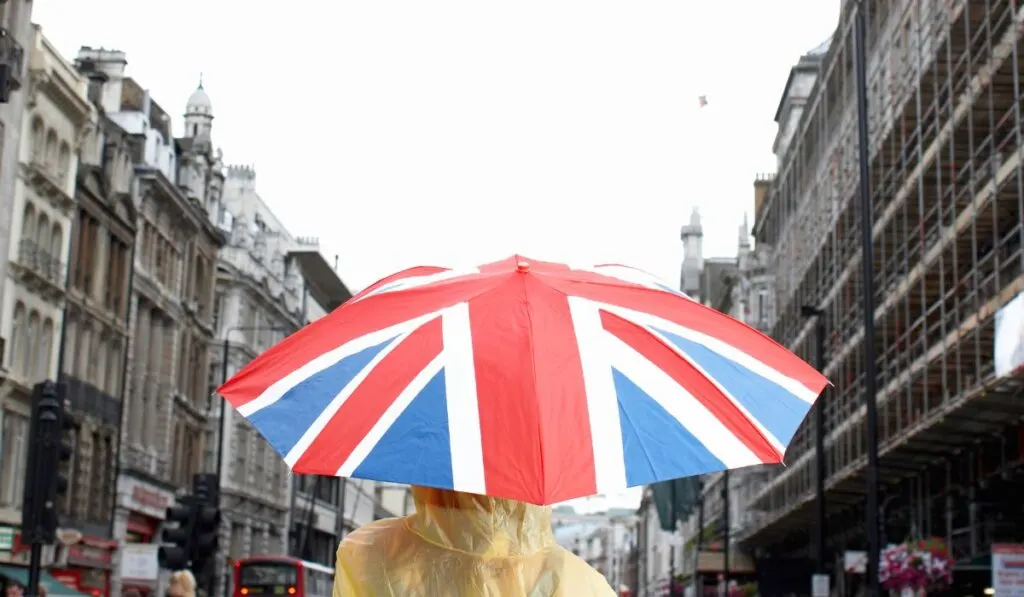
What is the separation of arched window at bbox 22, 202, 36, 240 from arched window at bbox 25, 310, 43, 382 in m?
1.98

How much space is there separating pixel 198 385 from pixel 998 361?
45.6 meters

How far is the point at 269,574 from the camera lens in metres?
44.1

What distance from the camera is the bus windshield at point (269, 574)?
1732 inches

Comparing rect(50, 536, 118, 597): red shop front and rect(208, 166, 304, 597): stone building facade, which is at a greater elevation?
rect(208, 166, 304, 597): stone building facade

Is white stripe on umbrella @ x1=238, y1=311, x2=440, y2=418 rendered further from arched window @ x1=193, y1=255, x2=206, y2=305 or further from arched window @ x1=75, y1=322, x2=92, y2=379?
arched window @ x1=193, y1=255, x2=206, y2=305

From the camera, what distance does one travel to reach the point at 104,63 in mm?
57469

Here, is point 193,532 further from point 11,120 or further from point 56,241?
point 56,241

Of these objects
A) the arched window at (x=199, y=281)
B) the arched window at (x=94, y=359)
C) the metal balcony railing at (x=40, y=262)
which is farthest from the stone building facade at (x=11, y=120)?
the arched window at (x=199, y=281)

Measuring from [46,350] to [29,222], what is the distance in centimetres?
358

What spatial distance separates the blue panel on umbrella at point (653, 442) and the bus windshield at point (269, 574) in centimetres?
4035

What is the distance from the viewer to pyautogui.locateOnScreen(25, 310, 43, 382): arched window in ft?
138

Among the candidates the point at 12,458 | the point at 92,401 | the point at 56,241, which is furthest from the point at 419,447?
the point at 92,401

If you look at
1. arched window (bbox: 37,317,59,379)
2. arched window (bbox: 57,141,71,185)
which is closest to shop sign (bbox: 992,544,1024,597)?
arched window (bbox: 37,317,59,379)

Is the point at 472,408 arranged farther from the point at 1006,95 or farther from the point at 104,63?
the point at 104,63
